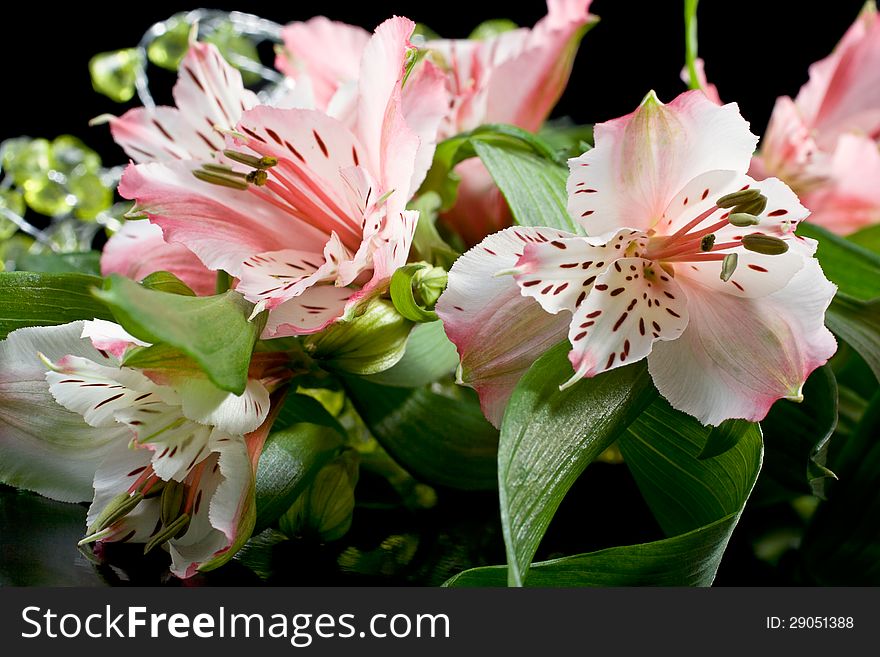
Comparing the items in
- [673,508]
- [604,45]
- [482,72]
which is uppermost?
[482,72]

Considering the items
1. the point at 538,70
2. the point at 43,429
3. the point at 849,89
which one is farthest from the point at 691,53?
the point at 43,429

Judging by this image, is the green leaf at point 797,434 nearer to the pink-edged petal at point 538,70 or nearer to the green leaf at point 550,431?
the green leaf at point 550,431

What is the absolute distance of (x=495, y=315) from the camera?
0.42m

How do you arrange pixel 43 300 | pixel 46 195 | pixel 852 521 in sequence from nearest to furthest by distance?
pixel 43 300
pixel 852 521
pixel 46 195

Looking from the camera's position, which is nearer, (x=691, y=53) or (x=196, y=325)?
(x=196, y=325)

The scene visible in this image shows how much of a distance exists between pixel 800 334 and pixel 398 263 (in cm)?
17

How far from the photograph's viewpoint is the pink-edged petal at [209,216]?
17.7 inches

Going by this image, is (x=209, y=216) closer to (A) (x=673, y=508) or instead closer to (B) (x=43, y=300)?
(B) (x=43, y=300)

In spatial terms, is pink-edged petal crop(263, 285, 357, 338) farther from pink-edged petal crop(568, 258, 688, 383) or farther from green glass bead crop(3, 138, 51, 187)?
green glass bead crop(3, 138, 51, 187)

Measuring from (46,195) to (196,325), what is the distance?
73 cm

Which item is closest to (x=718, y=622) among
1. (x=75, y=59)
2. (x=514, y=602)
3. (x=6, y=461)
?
(x=514, y=602)

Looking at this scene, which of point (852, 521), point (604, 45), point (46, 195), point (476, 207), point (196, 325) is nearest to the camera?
point (196, 325)

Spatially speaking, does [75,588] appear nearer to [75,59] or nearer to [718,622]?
[718,622]

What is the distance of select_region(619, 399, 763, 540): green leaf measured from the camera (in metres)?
0.45
